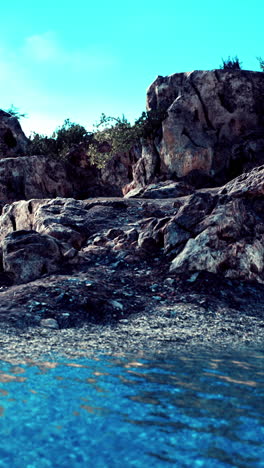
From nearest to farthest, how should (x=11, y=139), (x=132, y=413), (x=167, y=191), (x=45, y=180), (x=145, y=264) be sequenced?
1. (x=132, y=413)
2. (x=145, y=264)
3. (x=167, y=191)
4. (x=45, y=180)
5. (x=11, y=139)

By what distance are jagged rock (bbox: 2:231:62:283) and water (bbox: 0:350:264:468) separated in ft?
21.3

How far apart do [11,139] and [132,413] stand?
1429 inches

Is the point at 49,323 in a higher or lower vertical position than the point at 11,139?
lower

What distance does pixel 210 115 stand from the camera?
1164 inches

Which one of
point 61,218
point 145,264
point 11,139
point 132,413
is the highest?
point 11,139

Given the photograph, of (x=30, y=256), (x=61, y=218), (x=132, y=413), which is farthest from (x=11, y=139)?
(x=132, y=413)

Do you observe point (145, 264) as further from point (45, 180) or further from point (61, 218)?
point (45, 180)

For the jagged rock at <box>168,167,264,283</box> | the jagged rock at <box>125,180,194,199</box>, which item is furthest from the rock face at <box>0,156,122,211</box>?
the jagged rock at <box>168,167,264,283</box>

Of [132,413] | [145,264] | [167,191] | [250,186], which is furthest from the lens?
[167,191]

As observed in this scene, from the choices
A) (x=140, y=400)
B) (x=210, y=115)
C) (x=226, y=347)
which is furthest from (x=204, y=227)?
(x=210, y=115)

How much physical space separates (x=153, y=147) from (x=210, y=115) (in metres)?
4.38

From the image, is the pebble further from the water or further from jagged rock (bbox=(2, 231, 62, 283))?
jagged rock (bbox=(2, 231, 62, 283))

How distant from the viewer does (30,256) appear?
14555 mm

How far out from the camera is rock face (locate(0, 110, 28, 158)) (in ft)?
125
